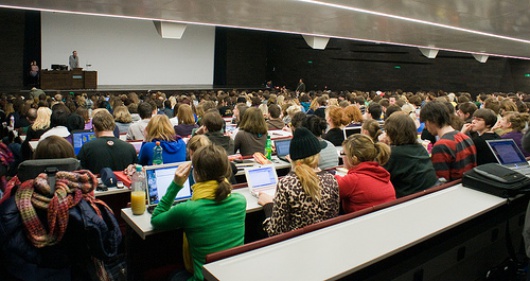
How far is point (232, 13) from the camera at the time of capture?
7.55 metres

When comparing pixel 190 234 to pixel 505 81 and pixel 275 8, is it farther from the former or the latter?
pixel 505 81

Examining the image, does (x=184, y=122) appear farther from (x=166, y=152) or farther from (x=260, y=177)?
(x=260, y=177)

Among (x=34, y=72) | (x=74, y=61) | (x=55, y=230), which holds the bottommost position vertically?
(x=55, y=230)

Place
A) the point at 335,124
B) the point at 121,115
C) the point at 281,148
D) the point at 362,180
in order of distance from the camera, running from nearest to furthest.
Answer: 1. the point at 362,180
2. the point at 281,148
3. the point at 335,124
4. the point at 121,115

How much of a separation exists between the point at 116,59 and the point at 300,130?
1781 centimetres

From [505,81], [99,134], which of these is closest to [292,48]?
[505,81]

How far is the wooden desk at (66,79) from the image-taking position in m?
15.6

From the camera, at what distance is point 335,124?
6016mm

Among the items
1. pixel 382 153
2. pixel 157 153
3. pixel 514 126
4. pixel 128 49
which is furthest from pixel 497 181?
pixel 128 49

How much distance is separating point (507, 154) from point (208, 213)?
3.22 metres

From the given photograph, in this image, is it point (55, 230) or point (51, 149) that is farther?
point (51, 149)

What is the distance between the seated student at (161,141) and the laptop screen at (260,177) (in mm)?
1214

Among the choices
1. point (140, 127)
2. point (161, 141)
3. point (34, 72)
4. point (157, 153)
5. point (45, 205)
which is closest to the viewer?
point (45, 205)

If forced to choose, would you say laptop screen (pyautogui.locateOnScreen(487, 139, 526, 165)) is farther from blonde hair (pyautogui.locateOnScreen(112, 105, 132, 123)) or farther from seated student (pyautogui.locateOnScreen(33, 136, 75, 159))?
blonde hair (pyautogui.locateOnScreen(112, 105, 132, 123))
